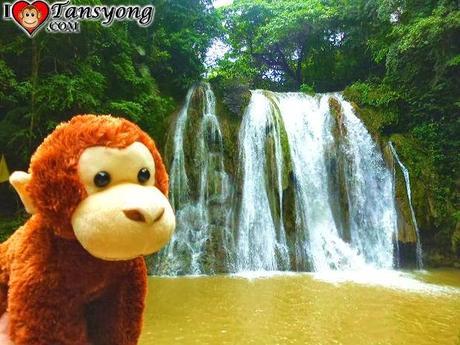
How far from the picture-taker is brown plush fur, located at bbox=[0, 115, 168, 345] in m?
1.15

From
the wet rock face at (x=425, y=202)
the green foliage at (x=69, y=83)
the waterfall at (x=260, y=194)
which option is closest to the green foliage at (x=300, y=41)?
the waterfall at (x=260, y=194)

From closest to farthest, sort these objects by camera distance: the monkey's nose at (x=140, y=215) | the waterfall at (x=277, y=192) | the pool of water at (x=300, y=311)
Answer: the monkey's nose at (x=140, y=215) < the pool of water at (x=300, y=311) < the waterfall at (x=277, y=192)

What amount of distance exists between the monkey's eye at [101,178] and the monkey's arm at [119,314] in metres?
0.34

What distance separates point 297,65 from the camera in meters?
19.5

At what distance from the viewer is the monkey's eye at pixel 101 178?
Answer: 114cm

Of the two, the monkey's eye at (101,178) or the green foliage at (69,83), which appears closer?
the monkey's eye at (101,178)

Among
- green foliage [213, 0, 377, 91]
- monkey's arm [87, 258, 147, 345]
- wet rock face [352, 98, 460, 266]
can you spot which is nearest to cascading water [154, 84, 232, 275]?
wet rock face [352, 98, 460, 266]

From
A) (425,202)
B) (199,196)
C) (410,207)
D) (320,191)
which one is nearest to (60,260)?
(199,196)

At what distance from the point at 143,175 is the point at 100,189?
4.7 inches

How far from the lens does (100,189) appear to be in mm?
1153

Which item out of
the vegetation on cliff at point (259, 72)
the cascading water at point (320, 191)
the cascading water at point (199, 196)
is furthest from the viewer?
the cascading water at point (320, 191)

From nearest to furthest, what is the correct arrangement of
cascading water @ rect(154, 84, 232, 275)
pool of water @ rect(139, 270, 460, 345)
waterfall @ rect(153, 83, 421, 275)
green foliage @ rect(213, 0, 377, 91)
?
pool of water @ rect(139, 270, 460, 345) < cascading water @ rect(154, 84, 232, 275) < waterfall @ rect(153, 83, 421, 275) < green foliage @ rect(213, 0, 377, 91)

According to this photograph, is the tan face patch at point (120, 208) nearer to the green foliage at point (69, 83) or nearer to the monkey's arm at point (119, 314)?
the monkey's arm at point (119, 314)

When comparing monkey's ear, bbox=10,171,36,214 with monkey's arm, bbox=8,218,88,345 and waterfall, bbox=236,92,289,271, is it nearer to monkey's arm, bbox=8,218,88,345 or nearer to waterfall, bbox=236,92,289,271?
monkey's arm, bbox=8,218,88,345
